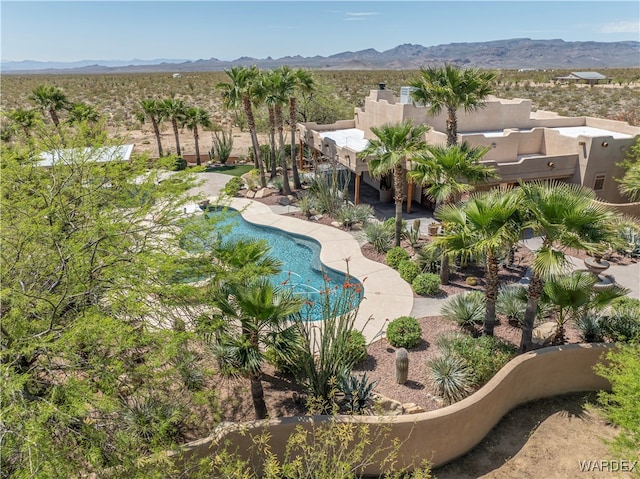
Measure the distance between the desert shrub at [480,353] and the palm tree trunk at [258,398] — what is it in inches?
191

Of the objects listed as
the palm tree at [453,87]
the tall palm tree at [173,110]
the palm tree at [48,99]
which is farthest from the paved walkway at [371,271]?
the palm tree at [48,99]

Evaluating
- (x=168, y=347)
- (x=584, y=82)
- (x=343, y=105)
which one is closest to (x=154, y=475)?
(x=168, y=347)

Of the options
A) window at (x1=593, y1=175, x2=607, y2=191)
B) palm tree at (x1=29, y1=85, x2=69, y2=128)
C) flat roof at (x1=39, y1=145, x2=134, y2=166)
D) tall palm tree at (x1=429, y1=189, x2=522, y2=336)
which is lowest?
window at (x1=593, y1=175, x2=607, y2=191)

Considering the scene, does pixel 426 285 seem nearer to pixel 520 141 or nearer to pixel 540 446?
pixel 540 446

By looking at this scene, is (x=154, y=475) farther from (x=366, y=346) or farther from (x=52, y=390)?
(x=366, y=346)

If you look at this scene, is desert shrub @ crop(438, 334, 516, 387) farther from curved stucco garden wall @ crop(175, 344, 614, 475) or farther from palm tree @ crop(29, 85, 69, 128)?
palm tree @ crop(29, 85, 69, 128)

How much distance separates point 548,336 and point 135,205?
11.5 m

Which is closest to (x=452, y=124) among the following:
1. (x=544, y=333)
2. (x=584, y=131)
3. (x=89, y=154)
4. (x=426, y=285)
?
(x=426, y=285)

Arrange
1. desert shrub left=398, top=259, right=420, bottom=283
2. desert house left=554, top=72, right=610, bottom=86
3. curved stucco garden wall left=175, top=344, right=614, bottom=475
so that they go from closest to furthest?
1. curved stucco garden wall left=175, top=344, right=614, bottom=475
2. desert shrub left=398, top=259, right=420, bottom=283
3. desert house left=554, top=72, right=610, bottom=86

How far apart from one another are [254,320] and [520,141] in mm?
19782

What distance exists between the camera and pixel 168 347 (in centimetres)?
700

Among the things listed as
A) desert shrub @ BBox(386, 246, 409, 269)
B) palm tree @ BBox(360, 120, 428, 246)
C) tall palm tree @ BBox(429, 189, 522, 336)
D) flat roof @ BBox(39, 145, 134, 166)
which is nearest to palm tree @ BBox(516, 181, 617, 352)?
tall palm tree @ BBox(429, 189, 522, 336)

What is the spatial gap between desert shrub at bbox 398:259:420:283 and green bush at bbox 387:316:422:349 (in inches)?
149

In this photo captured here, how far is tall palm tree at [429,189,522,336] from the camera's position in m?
9.80
